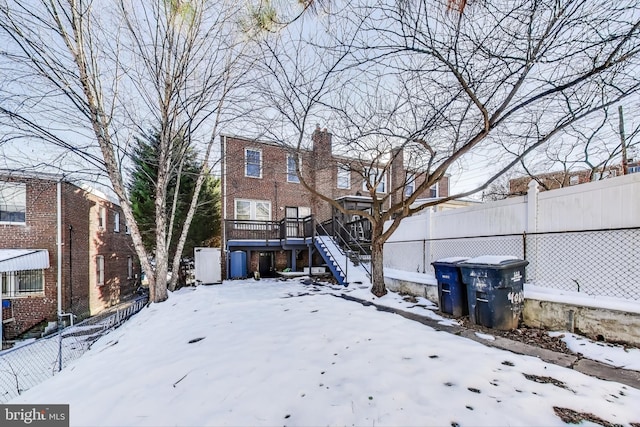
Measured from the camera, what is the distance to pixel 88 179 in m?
8.02

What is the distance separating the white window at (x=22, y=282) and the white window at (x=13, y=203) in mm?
1950

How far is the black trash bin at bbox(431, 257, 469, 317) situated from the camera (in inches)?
200

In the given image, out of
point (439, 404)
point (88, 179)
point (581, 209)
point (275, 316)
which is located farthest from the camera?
point (88, 179)

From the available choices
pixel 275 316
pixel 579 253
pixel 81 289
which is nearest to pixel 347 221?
pixel 275 316

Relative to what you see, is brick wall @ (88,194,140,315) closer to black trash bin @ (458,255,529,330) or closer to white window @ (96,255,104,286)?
white window @ (96,255,104,286)

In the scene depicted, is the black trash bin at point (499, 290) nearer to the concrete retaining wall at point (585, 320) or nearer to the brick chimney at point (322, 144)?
the concrete retaining wall at point (585, 320)

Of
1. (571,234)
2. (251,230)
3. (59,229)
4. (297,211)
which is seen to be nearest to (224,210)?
(251,230)

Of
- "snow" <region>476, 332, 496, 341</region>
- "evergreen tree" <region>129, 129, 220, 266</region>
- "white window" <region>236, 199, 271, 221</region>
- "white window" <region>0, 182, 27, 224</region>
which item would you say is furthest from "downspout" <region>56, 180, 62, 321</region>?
"snow" <region>476, 332, 496, 341</region>

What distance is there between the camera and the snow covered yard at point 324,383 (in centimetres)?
231

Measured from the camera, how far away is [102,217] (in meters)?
14.6

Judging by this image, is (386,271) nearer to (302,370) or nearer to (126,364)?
(302,370)

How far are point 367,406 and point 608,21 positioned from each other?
570 cm

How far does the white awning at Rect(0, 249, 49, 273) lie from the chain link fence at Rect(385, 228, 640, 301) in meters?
14.2

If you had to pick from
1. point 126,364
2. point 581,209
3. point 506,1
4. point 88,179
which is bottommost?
point 126,364
